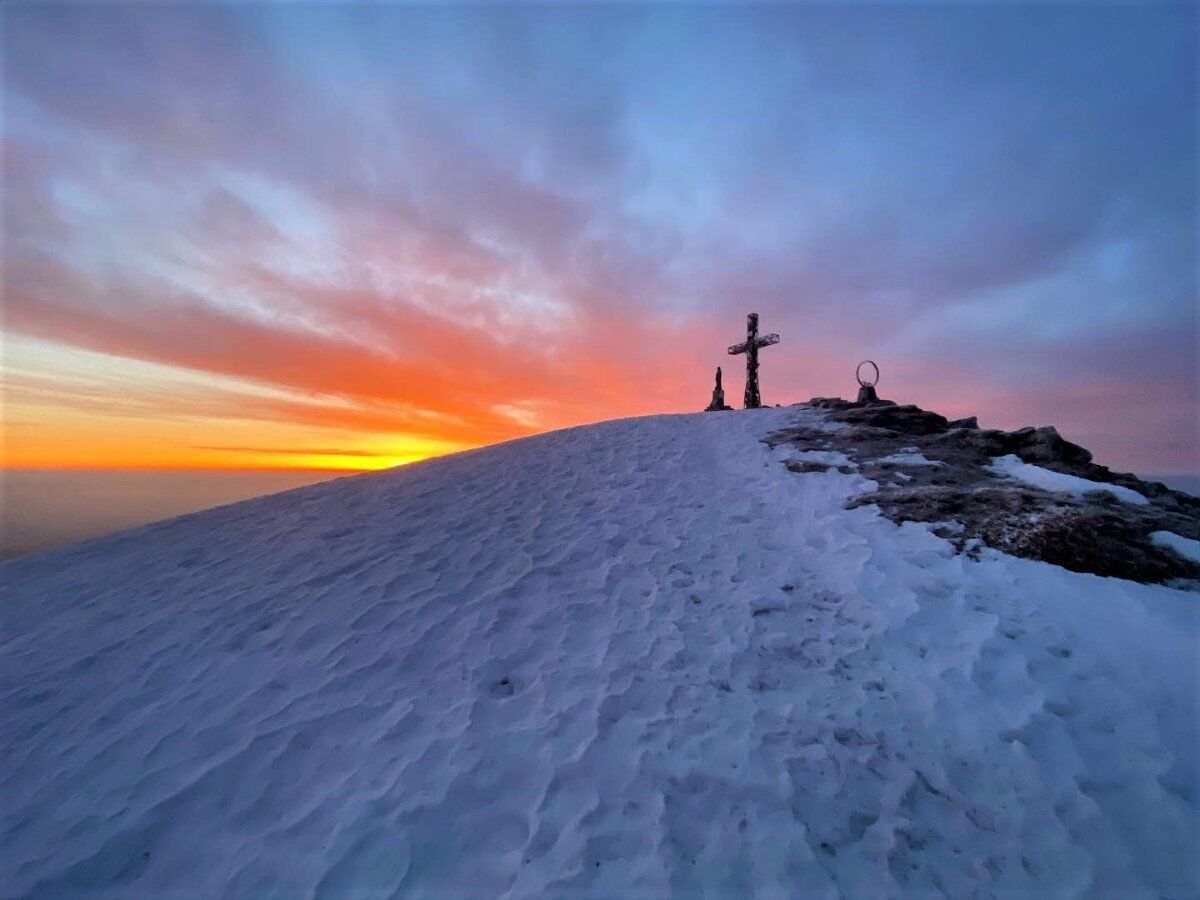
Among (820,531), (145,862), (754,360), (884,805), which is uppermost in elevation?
(754,360)

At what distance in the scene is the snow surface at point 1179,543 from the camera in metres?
5.93

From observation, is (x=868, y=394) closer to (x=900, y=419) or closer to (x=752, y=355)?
(x=900, y=419)

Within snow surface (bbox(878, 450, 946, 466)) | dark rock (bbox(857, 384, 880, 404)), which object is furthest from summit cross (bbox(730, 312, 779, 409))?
snow surface (bbox(878, 450, 946, 466))

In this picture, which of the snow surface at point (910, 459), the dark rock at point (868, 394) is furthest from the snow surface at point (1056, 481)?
the dark rock at point (868, 394)

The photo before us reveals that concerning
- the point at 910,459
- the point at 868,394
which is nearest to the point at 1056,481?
the point at 910,459

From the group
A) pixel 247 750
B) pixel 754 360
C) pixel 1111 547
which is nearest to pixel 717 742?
pixel 247 750

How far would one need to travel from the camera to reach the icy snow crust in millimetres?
3359

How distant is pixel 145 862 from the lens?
3613 millimetres

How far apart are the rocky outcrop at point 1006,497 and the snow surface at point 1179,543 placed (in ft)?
0.27

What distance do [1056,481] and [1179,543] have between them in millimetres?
1904

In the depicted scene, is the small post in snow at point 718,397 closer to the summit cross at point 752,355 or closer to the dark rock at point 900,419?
the summit cross at point 752,355

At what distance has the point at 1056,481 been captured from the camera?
7910 millimetres

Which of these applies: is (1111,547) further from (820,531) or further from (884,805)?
(884,805)

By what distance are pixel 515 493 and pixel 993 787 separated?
8469mm
